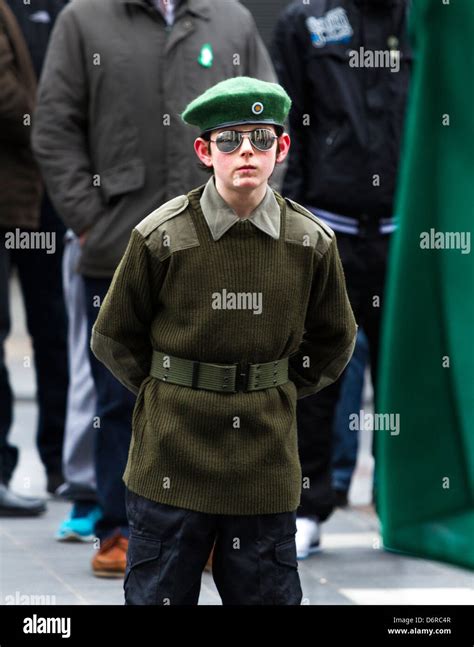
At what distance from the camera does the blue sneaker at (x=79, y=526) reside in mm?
6316

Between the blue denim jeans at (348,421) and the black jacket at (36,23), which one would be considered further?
the blue denim jeans at (348,421)

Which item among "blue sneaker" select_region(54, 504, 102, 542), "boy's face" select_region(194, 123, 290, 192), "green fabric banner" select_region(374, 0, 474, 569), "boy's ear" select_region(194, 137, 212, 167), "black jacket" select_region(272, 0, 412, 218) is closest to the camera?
"boy's face" select_region(194, 123, 290, 192)

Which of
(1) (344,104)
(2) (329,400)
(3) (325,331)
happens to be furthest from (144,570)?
(1) (344,104)

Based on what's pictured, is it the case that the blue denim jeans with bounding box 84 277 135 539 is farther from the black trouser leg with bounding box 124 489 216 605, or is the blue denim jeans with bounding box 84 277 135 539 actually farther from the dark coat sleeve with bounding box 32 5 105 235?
the black trouser leg with bounding box 124 489 216 605

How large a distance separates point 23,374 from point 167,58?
6.11 meters

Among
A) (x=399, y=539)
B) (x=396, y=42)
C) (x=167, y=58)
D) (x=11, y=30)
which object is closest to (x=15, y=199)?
(x=11, y=30)

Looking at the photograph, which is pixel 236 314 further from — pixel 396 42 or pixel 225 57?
pixel 396 42

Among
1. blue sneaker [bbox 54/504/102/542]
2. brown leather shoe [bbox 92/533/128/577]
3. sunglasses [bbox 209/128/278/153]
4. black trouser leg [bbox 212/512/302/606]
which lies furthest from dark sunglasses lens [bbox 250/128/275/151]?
blue sneaker [bbox 54/504/102/542]

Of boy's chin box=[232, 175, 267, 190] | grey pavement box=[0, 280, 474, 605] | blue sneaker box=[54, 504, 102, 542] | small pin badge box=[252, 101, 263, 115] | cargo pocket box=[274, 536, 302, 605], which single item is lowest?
grey pavement box=[0, 280, 474, 605]

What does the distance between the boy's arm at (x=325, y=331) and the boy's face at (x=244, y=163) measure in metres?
0.27

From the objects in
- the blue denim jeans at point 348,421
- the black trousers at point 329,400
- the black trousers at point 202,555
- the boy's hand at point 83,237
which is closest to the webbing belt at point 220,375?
the black trousers at point 202,555

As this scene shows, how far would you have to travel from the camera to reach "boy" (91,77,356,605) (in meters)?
3.85

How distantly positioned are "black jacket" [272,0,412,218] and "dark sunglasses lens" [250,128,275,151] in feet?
7.49

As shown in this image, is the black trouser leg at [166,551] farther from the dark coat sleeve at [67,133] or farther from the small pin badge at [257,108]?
the dark coat sleeve at [67,133]
